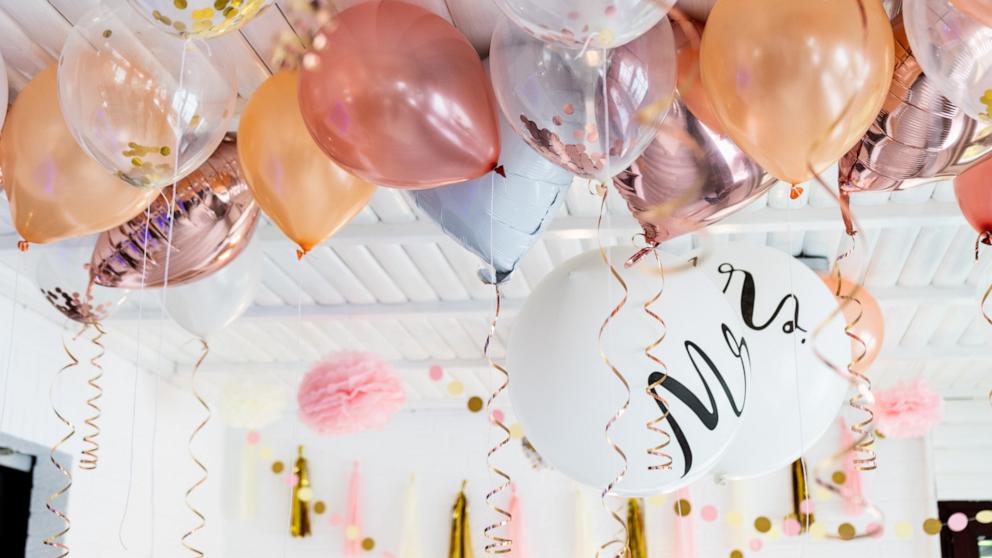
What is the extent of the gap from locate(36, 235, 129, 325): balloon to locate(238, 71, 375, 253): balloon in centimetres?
64

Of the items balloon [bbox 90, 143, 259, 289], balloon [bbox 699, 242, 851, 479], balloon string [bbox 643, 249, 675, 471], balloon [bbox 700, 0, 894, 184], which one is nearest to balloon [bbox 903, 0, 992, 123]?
balloon [bbox 700, 0, 894, 184]

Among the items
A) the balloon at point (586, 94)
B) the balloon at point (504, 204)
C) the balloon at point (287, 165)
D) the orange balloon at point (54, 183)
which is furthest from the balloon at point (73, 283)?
the balloon at point (586, 94)

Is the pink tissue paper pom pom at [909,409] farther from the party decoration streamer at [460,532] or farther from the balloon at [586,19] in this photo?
the balloon at [586,19]

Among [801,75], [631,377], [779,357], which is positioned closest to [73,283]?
[631,377]

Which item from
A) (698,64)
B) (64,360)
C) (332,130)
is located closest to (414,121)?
(332,130)

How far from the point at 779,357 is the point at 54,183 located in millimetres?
1430

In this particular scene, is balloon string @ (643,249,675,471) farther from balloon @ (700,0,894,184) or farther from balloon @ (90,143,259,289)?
balloon @ (90,143,259,289)

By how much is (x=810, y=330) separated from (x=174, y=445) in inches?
145

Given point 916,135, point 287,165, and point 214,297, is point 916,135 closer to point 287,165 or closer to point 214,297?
point 287,165

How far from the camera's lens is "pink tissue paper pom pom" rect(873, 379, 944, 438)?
4.45 meters

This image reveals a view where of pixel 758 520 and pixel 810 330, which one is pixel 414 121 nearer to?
pixel 810 330

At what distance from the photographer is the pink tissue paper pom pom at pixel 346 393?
408 cm

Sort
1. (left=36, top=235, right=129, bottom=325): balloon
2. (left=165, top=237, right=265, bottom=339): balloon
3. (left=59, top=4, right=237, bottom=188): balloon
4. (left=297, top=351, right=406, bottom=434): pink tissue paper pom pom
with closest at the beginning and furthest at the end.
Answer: (left=59, top=4, right=237, bottom=188): balloon
(left=36, top=235, right=129, bottom=325): balloon
(left=165, top=237, right=265, bottom=339): balloon
(left=297, top=351, right=406, bottom=434): pink tissue paper pom pom

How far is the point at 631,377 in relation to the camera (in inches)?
74.5
